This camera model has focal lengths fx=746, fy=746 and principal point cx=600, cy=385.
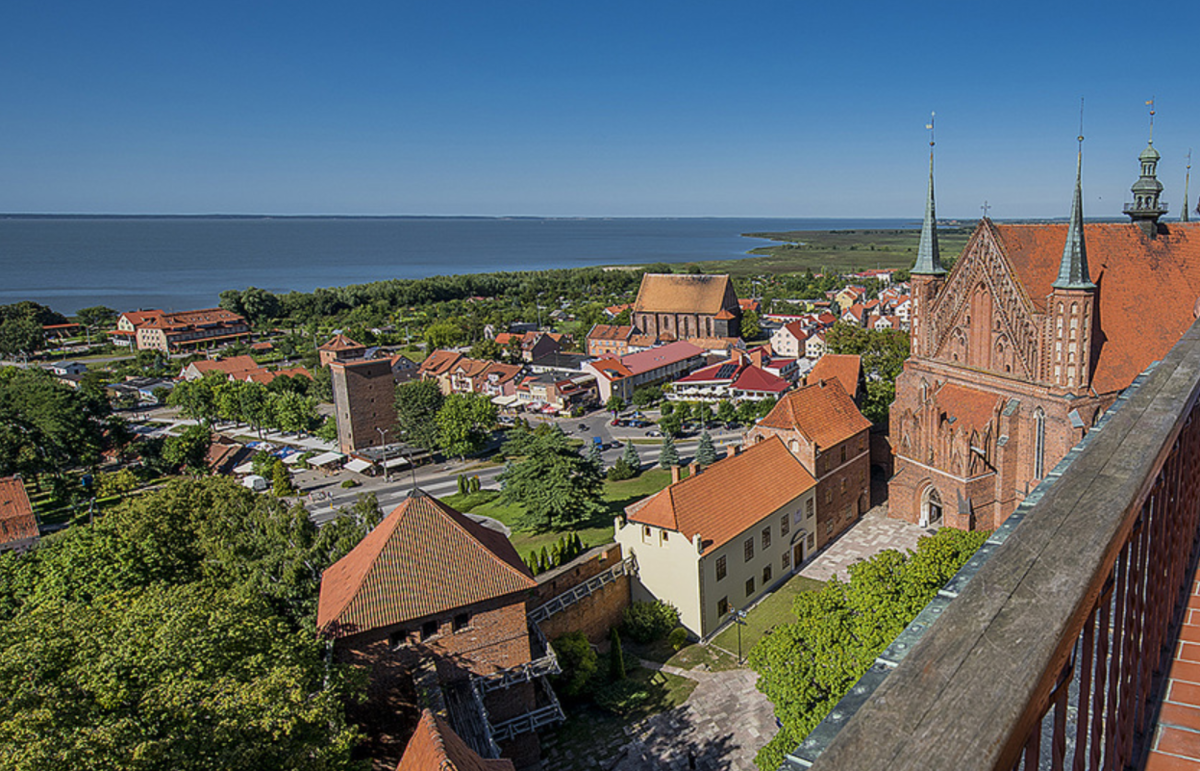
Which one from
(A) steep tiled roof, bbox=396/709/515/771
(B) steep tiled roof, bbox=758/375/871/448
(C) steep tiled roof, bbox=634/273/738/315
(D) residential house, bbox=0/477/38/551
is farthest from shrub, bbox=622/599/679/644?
(C) steep tiled roof, bbox=634/273/738/315

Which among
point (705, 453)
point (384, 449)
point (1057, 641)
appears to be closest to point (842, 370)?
point (705, 453)

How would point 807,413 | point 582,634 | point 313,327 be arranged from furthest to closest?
point 313,327
point 807,413
point 582,634

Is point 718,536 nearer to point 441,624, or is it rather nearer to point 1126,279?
point 441,624

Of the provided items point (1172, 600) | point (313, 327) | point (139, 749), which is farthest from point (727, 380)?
point (313, 327)

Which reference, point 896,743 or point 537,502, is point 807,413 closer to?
point 537,502

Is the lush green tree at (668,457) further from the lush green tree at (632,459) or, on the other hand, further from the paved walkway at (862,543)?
the paved walkway at (862,543)
